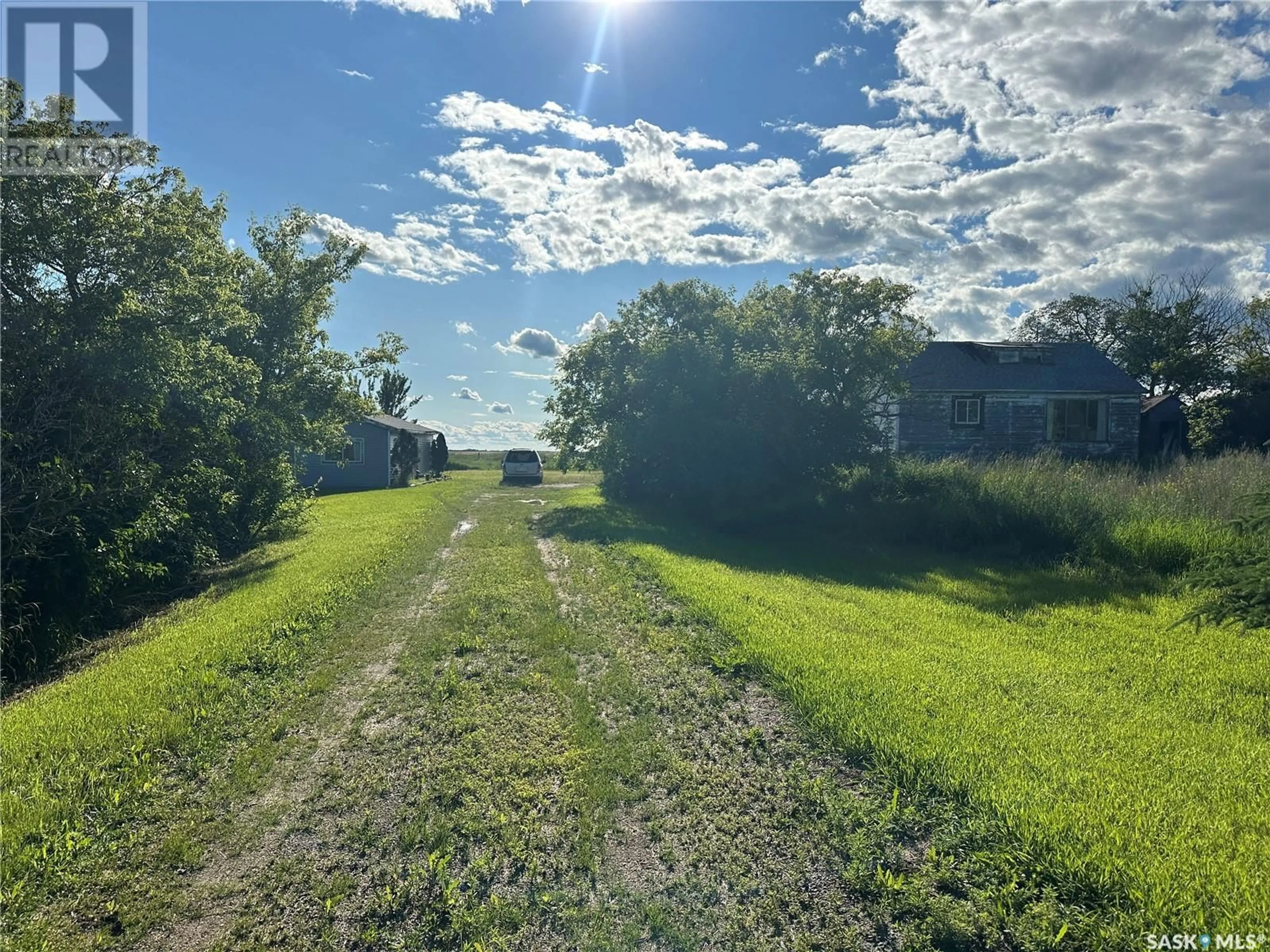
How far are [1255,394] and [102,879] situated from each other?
38990mm

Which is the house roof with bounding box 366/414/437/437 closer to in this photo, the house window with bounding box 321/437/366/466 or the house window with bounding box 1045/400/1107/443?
the house window with bounding box 321/437/366/466

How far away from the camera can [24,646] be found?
718 centimetres

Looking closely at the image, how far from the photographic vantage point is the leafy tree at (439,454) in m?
42.8

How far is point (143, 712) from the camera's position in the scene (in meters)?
5.09

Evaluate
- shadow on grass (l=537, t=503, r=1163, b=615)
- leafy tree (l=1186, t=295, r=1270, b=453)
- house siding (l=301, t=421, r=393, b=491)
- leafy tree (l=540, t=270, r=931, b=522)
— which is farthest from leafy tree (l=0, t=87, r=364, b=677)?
leafy tree (l=1186, t=295, r=1270, b=453)

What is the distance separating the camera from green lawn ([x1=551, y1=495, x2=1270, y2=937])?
3.05 metres

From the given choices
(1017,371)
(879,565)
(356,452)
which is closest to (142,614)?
(879,565)

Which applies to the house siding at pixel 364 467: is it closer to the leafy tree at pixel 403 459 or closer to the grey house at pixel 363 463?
the grey house at pixel 363 463

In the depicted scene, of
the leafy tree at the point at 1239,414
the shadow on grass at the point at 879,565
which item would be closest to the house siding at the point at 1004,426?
the leafy tree at the point at 1239,414

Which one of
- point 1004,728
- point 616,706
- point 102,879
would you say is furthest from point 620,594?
point 102,879

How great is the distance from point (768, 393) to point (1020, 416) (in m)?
15.1

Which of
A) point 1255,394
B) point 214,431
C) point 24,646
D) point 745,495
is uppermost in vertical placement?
point 1255,394

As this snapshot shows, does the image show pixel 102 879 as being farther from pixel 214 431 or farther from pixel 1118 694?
pixel 214 431

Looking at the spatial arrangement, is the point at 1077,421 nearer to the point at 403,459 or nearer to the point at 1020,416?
the point at 1020,416
